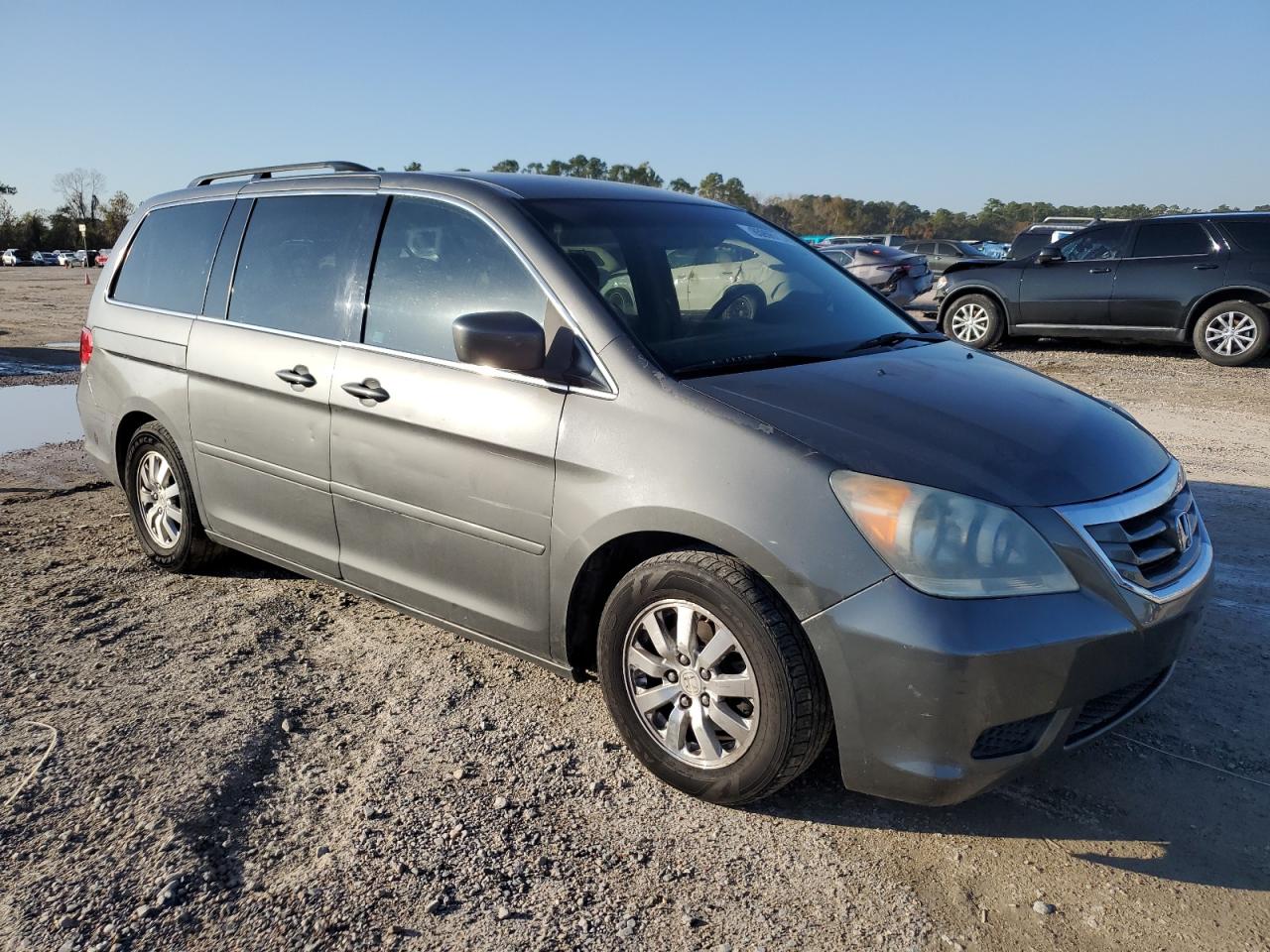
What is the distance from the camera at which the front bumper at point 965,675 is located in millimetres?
2479

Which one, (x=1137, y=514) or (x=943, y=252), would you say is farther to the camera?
(x=943, y=252)

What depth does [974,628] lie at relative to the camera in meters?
2.47

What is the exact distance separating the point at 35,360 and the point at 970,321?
11.9 meters

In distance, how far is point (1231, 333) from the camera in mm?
11203

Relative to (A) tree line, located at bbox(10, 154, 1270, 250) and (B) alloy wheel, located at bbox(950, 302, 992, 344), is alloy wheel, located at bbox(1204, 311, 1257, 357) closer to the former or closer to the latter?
(B) alloy wheel, located at bbox(950, 302, 992, 344)

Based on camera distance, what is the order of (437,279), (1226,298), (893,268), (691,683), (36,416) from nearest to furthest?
1. (691,683)
2. (437,279)
3. (36,416)
4. (1226,298)
5. (893,268)

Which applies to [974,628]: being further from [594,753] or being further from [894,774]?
[594,753]

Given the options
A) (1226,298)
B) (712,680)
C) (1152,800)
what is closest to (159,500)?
(712,680)

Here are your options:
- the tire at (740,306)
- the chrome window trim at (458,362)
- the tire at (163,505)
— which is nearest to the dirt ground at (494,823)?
the tire at (163,505)

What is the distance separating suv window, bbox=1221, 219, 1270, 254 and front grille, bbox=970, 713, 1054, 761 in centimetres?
1070

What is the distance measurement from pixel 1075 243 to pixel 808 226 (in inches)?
3407

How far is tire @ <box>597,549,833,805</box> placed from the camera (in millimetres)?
2678

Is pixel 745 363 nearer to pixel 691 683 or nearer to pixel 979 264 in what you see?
pixel 691 683

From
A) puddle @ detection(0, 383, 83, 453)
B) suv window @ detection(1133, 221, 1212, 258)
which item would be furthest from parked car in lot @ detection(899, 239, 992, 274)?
puddle @ detection(0, 383, 83, 453)
